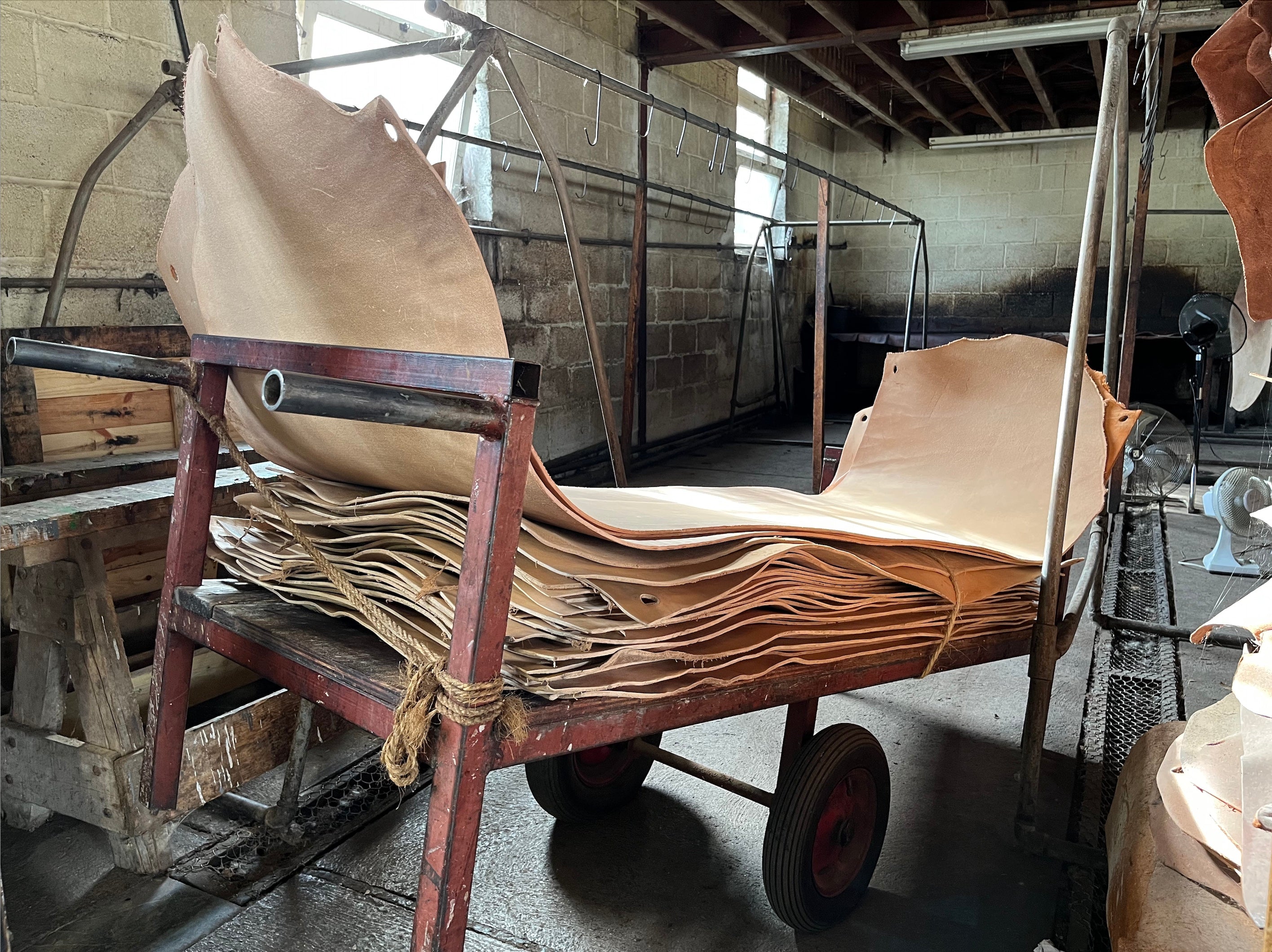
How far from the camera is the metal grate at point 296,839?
5.37 feet

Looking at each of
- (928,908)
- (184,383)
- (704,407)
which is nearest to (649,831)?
(928,908)

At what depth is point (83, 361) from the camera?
1157 millimetres

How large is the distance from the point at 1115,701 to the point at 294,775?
203cm

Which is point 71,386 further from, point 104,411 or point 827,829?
point 827,829

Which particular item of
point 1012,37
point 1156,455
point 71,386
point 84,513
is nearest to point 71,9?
point 71,386

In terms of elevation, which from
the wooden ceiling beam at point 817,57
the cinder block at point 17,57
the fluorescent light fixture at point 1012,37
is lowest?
the cinder block at point 17,57

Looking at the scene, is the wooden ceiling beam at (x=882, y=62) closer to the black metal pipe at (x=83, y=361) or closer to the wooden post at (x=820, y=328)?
the wooden post at (x=820, y=328)

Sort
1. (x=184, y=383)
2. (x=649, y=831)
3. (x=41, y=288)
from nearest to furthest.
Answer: (x=184, y=383)
(x=649, y=831)
(x=41, y=288)

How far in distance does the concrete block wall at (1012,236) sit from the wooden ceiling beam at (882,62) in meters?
0.62

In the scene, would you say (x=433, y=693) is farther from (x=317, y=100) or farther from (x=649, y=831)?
(x=649, y=831)

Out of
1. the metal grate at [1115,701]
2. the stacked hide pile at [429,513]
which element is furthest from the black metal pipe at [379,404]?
the metal grate at [1115,701]

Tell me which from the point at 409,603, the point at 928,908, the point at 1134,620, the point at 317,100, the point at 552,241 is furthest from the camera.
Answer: the point at 552,241

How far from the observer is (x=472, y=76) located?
2.04 m

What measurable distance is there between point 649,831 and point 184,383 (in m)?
1.19
